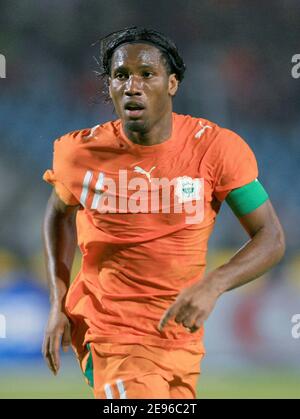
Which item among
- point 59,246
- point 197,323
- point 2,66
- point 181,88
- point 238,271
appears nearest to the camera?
point 197,323

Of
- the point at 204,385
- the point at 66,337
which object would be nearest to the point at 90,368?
the point at 66,337

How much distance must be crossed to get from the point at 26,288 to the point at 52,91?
1.09m

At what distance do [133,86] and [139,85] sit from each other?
0.8 inches

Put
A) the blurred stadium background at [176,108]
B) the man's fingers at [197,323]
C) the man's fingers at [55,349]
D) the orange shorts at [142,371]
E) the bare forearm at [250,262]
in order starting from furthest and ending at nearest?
the blurred stadium background at [176,108], the man's fingers at [55,349], the orange shorts at [142,371], the bare forearm at [250,262], the man's fingers at [197,323]

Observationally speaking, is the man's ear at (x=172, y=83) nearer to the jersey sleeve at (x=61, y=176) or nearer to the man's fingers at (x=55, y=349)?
the jersey sleeve at (x=61, y=176)

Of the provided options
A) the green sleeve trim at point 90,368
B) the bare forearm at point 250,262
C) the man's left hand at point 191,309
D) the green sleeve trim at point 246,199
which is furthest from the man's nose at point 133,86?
the green sleeve trim at point 90,368

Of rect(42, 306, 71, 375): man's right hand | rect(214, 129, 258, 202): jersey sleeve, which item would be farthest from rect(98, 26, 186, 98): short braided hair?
rect(42, 306, 71, 375): man's right hand

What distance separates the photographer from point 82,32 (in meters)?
4.38

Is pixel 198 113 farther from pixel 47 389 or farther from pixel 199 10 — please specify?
pixel 47 389

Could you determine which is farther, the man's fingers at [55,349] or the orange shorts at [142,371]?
the man's fingers at [55,349]

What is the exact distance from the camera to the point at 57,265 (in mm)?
2520

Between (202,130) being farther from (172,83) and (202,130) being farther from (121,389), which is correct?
(121,389)

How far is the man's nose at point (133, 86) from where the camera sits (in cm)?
233

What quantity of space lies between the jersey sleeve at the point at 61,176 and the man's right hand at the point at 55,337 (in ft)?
1.15
